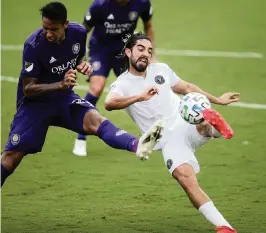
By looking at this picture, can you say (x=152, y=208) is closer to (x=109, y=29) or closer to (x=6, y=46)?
(x=109, y=29)

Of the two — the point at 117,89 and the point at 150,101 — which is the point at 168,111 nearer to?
the point at 150,101

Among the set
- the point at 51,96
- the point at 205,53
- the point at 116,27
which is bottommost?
the point at 205,53

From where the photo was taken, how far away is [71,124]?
1234cm

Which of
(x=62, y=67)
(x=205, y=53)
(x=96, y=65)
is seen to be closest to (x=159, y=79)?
(x=62, y=67)

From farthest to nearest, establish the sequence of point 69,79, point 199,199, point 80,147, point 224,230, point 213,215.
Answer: point 80,147
point 69,79
point 199,199
point 213,215
point 224,230

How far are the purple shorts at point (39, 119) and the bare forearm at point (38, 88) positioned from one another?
0.30 m

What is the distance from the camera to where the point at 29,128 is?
12211 millimetres

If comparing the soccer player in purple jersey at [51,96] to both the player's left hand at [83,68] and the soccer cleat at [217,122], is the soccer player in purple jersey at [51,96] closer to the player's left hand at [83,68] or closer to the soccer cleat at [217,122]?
the player's left hand at [83,68]

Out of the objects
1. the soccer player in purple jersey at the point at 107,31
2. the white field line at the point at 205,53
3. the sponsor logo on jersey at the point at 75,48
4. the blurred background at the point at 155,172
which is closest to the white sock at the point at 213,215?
the blurred background at the point at 155,172

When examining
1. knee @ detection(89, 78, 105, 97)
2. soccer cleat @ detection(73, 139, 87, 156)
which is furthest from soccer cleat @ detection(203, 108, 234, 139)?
soccer cleat @ detection(73, 139, 87, 156)

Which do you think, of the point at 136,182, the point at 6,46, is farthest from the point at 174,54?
the point at 136,182

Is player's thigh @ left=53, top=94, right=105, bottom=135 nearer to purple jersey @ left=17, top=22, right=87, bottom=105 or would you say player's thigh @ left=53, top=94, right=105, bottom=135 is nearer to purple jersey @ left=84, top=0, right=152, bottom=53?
purple jersey @ left=17, top=22, right=87, bottom=105

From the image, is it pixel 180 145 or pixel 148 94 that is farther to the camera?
pixel 180 145

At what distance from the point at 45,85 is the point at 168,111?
65.4 inches
